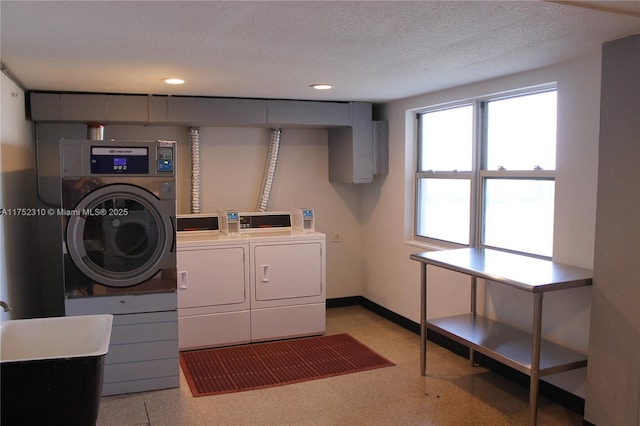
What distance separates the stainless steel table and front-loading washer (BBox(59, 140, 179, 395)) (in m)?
1.81

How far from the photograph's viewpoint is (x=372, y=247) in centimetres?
564

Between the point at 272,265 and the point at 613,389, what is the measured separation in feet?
9.16

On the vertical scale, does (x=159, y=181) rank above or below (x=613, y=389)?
above

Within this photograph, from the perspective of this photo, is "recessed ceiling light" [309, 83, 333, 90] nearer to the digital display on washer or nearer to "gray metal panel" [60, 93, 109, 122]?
the digital display on washer

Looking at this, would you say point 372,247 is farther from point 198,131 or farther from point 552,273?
point 552,273

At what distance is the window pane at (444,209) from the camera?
14.5 feet

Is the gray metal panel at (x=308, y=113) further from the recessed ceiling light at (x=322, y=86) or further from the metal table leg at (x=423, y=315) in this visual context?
the metal table leg at (x=423, y=315)

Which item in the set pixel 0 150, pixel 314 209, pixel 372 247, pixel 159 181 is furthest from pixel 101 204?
pixel 372 247

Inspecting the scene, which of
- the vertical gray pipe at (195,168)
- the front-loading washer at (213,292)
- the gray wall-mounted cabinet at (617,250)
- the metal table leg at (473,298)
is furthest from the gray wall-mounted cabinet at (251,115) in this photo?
the gray wall-mounted cabinet at (617,250)

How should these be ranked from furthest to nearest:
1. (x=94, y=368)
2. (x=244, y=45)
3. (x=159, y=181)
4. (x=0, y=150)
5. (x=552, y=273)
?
(x=159, y=181) → (x=0, y=150) → (x=552, y=273) → (x=244, y=45) → (x=94, y=368)

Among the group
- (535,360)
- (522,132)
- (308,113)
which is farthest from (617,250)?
(308,113)

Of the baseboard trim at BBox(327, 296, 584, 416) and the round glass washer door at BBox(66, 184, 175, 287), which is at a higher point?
the round glass washer door at BBox(66, 184, 175, 287)

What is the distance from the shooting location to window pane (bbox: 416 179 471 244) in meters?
4.43

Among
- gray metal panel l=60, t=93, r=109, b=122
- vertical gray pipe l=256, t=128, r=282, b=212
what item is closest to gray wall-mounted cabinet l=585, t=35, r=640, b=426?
vertical gray pipe l=256, t=128, r=282, b=212
